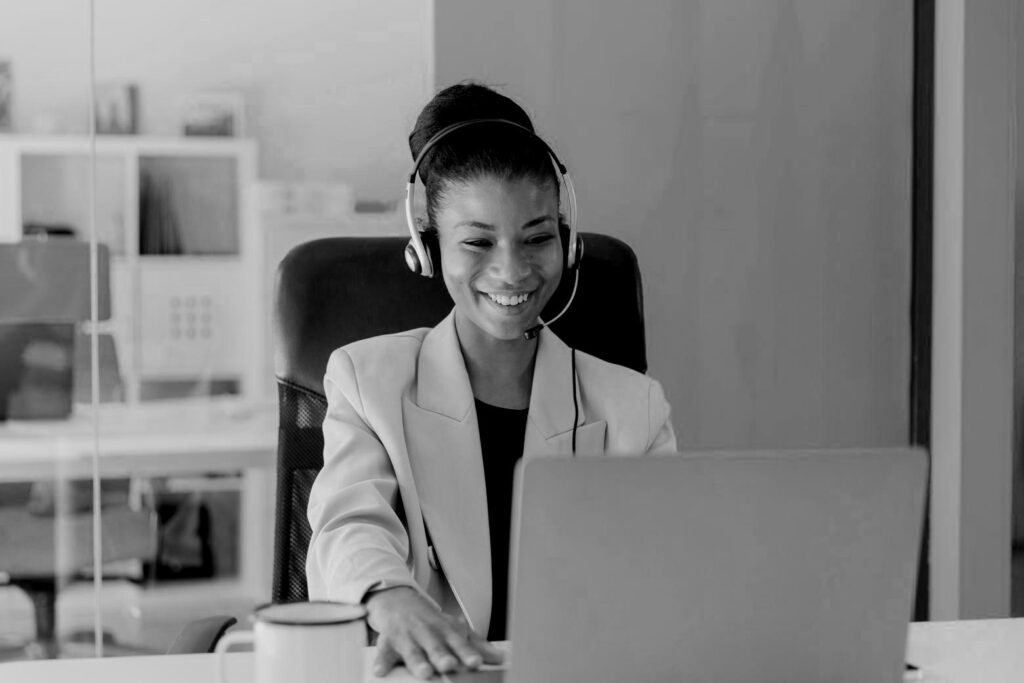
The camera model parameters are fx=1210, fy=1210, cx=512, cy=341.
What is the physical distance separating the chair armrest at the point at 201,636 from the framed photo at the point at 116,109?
1127 millimetres

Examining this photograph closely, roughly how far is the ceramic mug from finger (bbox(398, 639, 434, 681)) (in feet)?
0.66

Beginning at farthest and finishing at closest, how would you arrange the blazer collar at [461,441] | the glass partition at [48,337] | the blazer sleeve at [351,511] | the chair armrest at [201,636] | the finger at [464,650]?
the glass partition at [48,337]
the blazer collar at [461,441]
the chair armrest at [201,636]
the blazer sleeve at [351,511]
the finger at [464,650]

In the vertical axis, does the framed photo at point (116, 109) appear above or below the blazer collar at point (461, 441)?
above

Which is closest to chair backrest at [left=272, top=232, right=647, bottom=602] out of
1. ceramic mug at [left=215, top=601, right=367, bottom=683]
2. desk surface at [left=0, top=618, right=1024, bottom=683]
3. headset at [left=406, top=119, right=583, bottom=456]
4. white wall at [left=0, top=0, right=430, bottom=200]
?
headset at [left=406, top=119, right=583, bottom=456]

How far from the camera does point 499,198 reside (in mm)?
1583

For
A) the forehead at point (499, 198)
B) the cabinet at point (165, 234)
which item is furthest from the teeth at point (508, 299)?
the cabinet at point (165, 234)

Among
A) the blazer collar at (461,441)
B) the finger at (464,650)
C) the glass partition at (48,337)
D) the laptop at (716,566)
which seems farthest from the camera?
the glass partition at (48,337)

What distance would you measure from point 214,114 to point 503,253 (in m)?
0.95

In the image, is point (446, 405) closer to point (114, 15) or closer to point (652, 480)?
point (652, 480)

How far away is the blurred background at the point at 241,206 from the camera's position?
226cm

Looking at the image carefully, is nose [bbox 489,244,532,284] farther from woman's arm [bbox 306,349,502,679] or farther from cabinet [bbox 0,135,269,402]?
cabinet [bbox 0,135,269,402]

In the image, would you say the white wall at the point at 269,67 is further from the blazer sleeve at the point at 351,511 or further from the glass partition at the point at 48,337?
the blazer sleeve at the point at 351,511

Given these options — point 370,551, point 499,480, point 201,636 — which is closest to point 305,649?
point 370,551

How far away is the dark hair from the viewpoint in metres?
1.60
